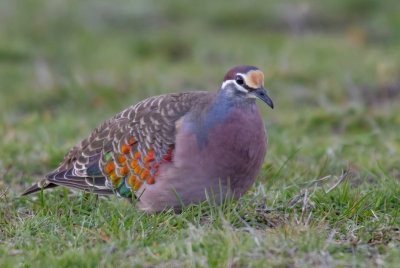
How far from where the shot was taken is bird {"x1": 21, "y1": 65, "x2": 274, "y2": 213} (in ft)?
14.4

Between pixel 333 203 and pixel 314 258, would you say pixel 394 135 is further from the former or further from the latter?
pixel 314 258

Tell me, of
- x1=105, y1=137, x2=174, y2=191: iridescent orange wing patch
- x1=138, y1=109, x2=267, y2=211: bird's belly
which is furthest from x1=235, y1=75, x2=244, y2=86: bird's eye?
x1=105, y1=137, x2=174, y2=191: iridescent orange wing patch

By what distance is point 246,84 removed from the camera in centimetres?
446

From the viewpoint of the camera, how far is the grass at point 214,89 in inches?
153

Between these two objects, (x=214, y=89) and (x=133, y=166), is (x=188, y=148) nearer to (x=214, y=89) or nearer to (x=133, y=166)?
(x=133, y=166)

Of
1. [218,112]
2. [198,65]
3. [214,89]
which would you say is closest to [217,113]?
[218,112]


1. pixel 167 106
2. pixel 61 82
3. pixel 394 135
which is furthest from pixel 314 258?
pixel 61 82

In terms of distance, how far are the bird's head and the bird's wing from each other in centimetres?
28

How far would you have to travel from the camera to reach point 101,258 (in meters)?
3.76

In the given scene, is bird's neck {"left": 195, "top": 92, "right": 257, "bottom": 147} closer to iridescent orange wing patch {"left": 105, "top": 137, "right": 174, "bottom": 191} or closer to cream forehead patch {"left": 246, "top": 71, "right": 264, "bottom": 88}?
cream forehead patch {"left": 246, "top": 71, "right": 264, "bottom": 88}

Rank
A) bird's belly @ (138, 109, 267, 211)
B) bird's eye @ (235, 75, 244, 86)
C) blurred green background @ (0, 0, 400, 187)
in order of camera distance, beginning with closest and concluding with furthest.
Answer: bird's belly @ (138, 109, 267, 211) → bird's eye @ (235, 75, 244, 86) → blurred green background @ (0, 0, 400, 187)

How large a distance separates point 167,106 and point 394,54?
705 cm

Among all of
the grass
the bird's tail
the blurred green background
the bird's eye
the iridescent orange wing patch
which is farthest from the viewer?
the blurred green background

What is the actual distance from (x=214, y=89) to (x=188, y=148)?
4892 millimetres
